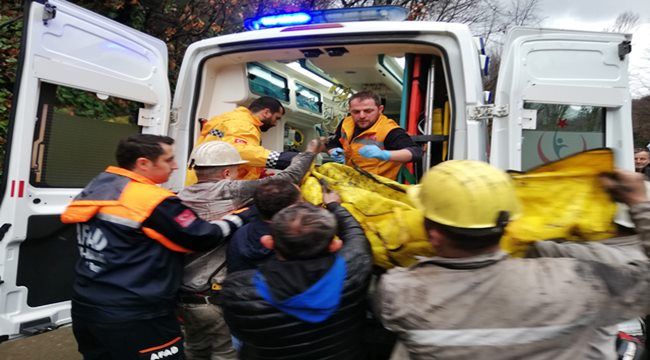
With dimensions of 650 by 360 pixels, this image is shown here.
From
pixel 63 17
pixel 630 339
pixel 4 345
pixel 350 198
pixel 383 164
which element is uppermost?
pixel 63 17

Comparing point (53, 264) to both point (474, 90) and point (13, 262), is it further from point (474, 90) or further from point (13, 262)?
point (474, 90)

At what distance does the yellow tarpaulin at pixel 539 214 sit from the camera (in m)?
1.60

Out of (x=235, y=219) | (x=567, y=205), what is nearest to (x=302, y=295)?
(x=235, y=219)

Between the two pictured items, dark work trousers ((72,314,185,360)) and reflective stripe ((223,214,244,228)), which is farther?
reflective stripe ((223,214,244,228))

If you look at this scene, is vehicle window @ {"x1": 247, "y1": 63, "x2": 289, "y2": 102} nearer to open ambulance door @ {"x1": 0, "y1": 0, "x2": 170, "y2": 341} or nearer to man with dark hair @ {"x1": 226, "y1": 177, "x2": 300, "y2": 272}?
open ambulance door @ {"x1": 0, "y1": 0, "x2": 170, "y2": 341}

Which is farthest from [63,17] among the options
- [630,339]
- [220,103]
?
[630,339]

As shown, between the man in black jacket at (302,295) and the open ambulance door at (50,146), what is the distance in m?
1.47

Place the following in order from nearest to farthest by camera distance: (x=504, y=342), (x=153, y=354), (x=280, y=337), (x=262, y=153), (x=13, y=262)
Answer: (x=504, y=342), (x=280, y=337), (x=153, y=354), (x=13, y=262), (x=262, y=153)

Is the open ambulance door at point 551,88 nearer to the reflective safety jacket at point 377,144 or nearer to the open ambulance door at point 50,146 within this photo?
the reflective safety jacket at point 377,144

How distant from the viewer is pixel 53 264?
2496 millimetres

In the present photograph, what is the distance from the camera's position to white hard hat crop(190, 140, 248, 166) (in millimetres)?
2256

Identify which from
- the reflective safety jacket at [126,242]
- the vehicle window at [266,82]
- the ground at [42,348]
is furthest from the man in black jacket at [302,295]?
the ground at [42,348]

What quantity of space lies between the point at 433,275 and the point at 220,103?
8.84 ft

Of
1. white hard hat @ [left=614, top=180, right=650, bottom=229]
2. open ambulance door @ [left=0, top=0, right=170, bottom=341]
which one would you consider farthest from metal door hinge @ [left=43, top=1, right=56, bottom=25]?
white hard hat @ [left=614, top=180, right=650, bottom=229]
